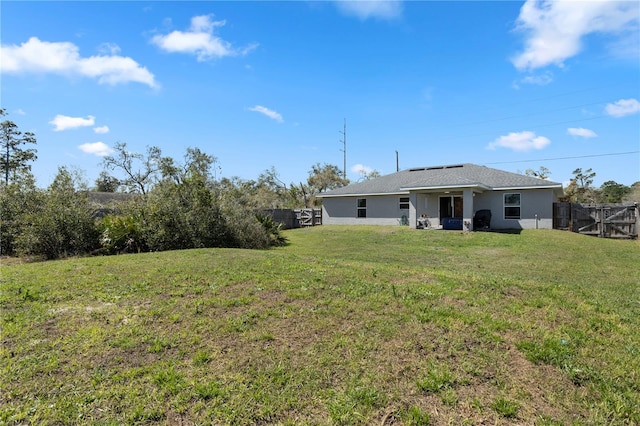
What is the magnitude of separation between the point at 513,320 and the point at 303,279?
9.79 ft

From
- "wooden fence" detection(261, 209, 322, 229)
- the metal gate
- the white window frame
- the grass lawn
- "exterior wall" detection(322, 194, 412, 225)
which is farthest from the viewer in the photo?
the metal gate

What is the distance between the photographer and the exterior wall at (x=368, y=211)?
22219mm

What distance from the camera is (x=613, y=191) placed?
4288 centimetres

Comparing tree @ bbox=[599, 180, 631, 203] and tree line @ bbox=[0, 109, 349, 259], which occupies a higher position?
tree @ bbox=[599, 180, 631, 203]

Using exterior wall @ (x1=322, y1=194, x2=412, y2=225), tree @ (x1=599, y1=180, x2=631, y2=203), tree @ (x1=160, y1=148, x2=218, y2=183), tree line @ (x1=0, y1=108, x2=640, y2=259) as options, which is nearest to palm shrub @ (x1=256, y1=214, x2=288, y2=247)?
tree line @ (x1=0, y1=108, x2=640, y2=259)

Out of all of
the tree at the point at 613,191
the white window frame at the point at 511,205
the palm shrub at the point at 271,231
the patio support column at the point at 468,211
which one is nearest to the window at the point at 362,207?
the patio support column at the point at 468,211

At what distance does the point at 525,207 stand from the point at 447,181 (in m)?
4.57

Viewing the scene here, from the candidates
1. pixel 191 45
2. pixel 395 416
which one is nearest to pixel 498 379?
pixel 395 416

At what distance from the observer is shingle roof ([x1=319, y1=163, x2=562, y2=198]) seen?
17941 mm

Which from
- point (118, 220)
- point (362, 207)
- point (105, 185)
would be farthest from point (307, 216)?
point (105, 185)

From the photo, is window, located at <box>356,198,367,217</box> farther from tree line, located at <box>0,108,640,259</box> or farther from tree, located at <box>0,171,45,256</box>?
tree, located at <box>0,171,45,256</box>

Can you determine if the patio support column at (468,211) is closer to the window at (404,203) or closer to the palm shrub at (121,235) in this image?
the window at (404,203)

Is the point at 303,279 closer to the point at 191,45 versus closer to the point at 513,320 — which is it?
the point at 513,320

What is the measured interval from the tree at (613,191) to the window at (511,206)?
1071 inches
